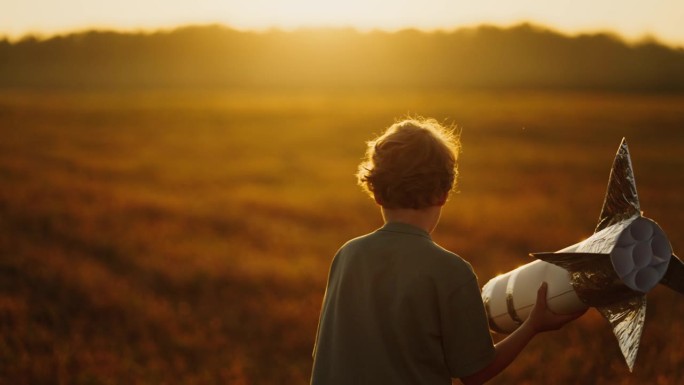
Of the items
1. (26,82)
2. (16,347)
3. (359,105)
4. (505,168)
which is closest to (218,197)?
(505,168)

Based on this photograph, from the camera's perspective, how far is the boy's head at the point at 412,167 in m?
2.56

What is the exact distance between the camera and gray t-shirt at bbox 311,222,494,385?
2.48 metres

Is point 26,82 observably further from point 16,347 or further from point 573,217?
point 16,347

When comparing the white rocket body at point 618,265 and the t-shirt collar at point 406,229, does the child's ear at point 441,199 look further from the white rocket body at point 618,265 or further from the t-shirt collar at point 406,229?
the white rocket body at point 618,265

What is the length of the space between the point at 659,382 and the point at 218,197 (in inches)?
527

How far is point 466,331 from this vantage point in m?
2.51

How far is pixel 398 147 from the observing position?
2.59m

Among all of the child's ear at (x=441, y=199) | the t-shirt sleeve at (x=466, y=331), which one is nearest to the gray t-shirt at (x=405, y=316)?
the t-shirt sleeve at (x=466, y=331)

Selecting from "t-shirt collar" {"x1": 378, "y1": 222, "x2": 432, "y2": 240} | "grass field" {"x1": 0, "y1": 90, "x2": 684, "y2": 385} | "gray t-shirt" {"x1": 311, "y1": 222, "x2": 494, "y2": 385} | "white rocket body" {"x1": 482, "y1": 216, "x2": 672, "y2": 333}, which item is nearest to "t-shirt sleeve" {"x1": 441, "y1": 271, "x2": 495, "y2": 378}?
"gray t-shirt" {"x1": 311, "y1": 222, "x2": 494, "y2": 385}

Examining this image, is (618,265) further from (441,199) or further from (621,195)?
(441,199)

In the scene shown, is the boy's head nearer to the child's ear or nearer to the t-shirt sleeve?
the child's ear

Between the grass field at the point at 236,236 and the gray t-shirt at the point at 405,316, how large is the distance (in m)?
4.16

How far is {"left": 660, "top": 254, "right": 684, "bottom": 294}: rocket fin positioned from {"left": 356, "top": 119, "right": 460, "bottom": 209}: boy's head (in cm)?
74

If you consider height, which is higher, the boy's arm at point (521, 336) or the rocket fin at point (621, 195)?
the rocket fin at point (621, 195)
